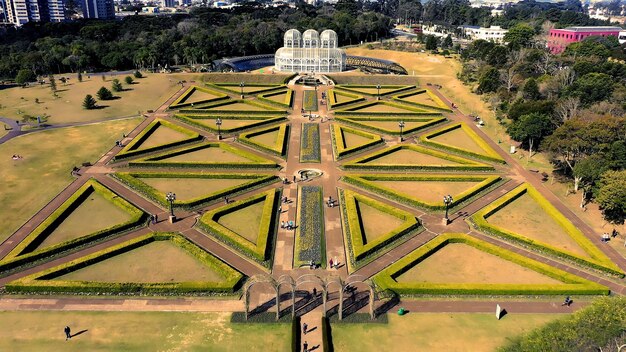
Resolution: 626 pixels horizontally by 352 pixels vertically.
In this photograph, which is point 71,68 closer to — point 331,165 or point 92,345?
point 331,165

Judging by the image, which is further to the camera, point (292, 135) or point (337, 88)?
point (337, 88)

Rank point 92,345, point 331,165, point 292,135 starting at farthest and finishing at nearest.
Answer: point 292,135
point 331,165
point 92,345

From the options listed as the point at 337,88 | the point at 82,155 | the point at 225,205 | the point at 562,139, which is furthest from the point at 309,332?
the point at 337,88

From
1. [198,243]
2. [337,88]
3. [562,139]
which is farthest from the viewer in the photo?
[337,88]

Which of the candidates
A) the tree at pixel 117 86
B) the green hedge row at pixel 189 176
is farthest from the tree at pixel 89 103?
the green hedge row at pixel 189 176

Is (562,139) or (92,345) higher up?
(562,139)

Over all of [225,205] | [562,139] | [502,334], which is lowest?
[502,334]

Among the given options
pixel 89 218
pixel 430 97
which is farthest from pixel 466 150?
pixel 89 218
